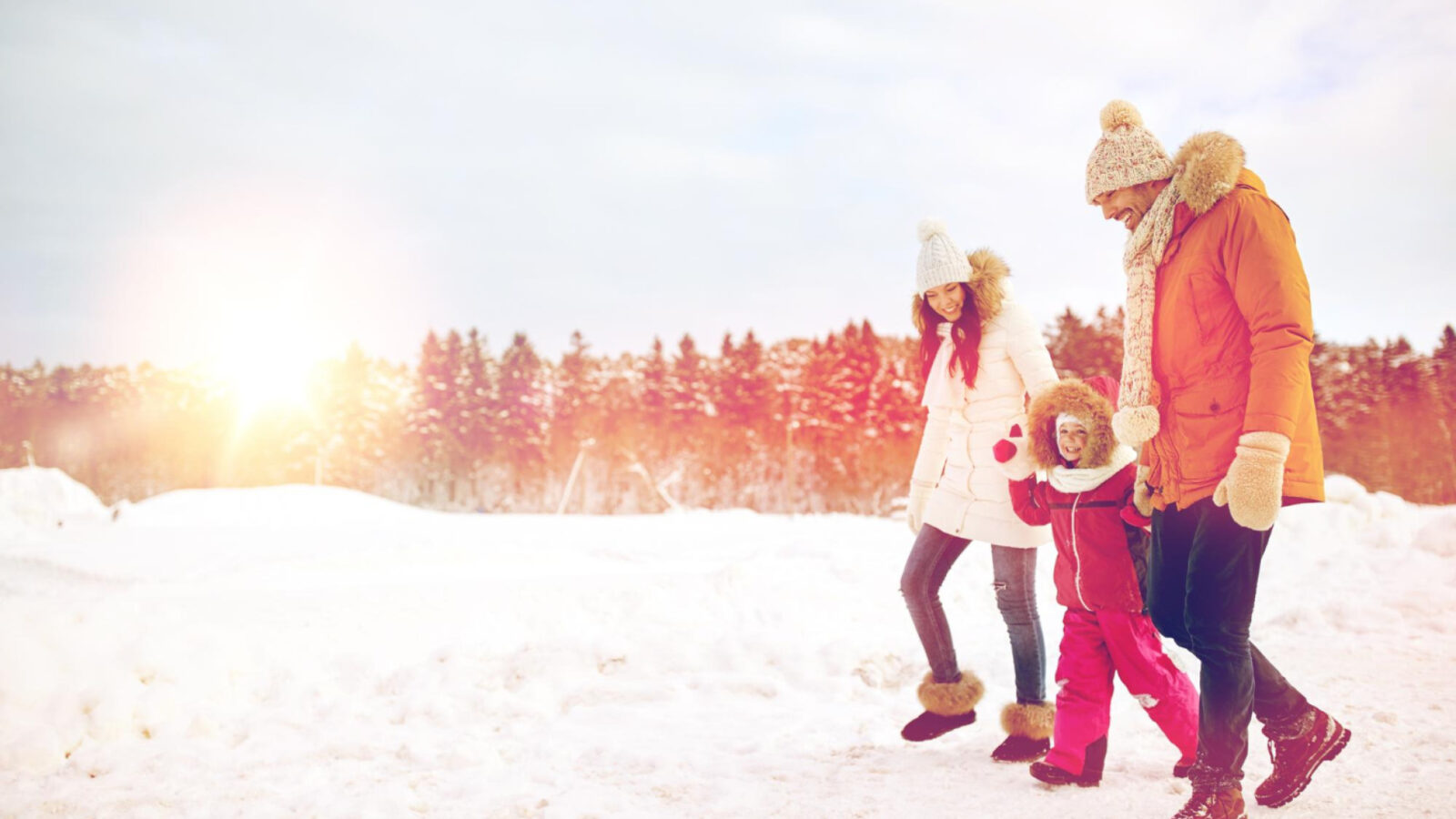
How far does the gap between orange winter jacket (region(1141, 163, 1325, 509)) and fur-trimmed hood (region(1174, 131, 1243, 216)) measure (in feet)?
0.08

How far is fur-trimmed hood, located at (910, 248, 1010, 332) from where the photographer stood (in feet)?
12.2

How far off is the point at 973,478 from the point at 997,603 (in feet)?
1.96

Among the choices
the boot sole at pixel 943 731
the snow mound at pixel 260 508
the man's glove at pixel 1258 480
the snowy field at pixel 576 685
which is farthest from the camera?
the snow mound at pixel 260 508

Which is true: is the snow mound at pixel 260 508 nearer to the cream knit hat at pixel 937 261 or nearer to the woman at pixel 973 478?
the woman at pixel 973 478

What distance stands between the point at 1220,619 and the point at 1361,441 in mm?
40349

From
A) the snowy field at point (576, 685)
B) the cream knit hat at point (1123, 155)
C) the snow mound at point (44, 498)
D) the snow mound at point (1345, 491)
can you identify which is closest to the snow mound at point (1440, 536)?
the snowy field at point (576, 685)

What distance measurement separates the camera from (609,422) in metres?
44.3

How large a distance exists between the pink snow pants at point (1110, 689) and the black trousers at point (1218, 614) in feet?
1.22

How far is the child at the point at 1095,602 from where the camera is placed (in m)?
3.05

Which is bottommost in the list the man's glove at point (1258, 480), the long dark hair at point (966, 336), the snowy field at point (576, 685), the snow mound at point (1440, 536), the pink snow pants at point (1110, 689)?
the snowy field at point (576, 685)

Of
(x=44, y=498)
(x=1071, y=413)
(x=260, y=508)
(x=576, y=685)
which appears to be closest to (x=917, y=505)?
(x=1071, y=413)

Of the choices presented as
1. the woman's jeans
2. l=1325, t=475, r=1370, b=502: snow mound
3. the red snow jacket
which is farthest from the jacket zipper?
l=1325, t=475, r=1370, b=502: snow mound

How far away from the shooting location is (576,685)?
4.82m

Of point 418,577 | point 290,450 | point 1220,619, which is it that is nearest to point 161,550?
point 418,577
